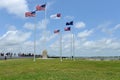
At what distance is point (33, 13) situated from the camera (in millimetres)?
77438

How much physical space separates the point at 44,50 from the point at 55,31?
6.97 meters

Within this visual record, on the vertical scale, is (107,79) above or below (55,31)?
below

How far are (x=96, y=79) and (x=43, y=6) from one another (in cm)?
5441

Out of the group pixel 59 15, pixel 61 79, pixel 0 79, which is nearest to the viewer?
pixel 61 79

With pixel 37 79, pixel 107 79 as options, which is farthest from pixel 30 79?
pixel 107 79

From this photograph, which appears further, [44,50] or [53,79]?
[44,50]

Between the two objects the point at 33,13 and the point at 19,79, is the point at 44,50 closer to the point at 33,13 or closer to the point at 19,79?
the point at 33,13

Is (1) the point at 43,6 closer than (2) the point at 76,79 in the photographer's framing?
No

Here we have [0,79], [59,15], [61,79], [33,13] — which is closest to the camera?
[61,79]

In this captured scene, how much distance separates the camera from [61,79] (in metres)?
28.1

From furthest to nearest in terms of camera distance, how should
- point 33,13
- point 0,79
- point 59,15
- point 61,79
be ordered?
point 59,15
point 33,13
point 0,79
point 61,79

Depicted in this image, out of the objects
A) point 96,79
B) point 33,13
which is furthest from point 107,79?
point 33,13

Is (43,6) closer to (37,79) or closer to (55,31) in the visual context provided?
(55,31)

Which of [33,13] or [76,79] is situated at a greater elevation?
[33,13]
